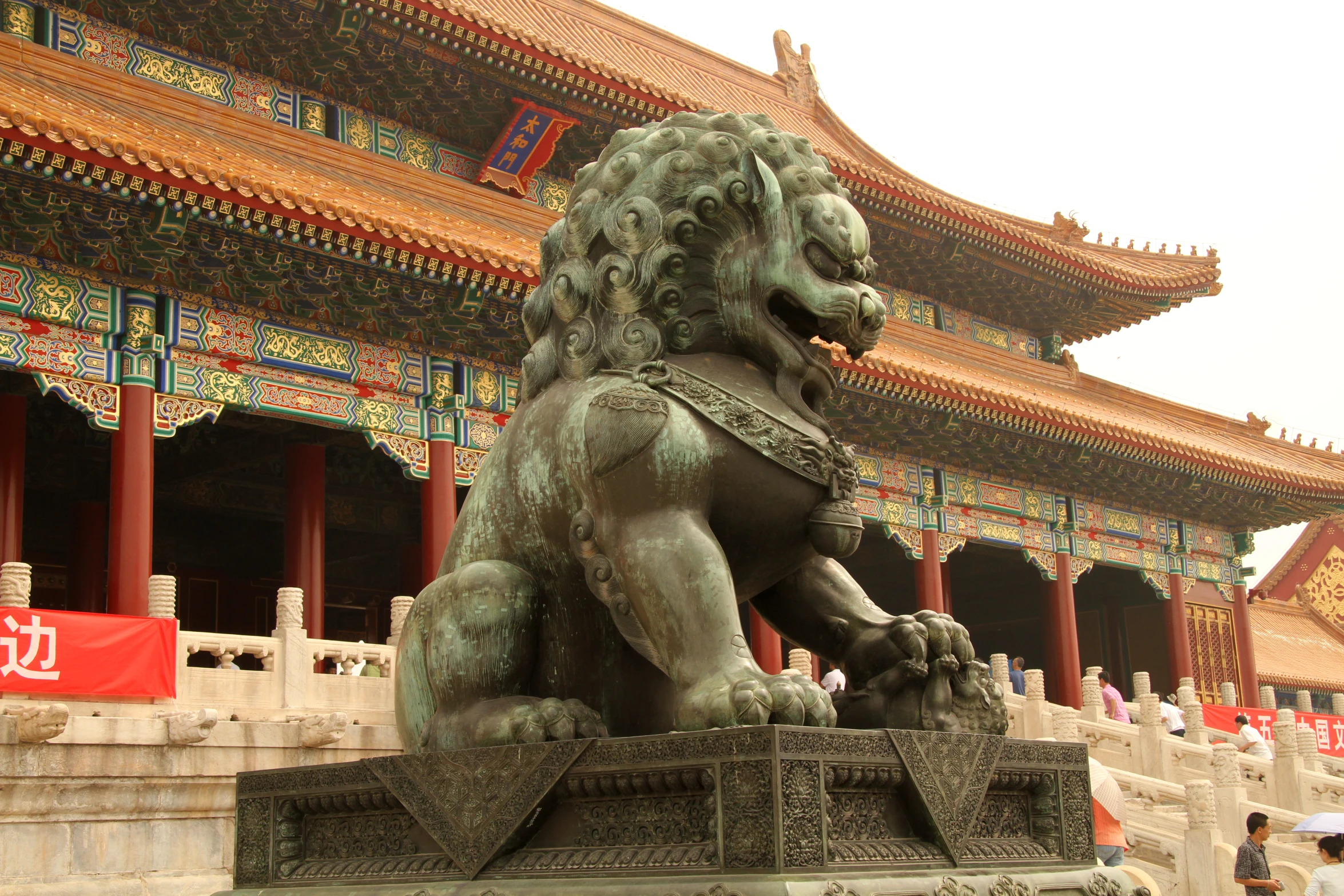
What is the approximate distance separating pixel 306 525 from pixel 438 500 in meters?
1.20

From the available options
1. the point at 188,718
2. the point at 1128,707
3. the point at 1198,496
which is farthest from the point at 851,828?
the point at 1198,496

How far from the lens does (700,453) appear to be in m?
2.66

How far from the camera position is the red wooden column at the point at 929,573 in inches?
621

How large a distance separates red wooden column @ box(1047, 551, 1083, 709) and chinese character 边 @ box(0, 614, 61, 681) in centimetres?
1201

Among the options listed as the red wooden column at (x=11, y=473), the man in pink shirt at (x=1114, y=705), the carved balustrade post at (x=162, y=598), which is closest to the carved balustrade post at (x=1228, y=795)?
the man in pink shirt at (x=1114, y=705)

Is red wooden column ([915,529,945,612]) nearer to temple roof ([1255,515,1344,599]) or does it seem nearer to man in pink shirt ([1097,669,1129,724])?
man in pink shirt ([1097,669,1129,724])

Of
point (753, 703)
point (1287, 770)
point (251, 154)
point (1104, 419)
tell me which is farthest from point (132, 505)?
point (1104, 419)

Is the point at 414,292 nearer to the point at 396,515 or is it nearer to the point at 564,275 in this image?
the point at 396,515

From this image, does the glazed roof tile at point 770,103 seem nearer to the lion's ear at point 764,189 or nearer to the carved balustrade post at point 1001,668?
the carved balustrade post at point 1001,668

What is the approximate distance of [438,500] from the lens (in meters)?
11.6

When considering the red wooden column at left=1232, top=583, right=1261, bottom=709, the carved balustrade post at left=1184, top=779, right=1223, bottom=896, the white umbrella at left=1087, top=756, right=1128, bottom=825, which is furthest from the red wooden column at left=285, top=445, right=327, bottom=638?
the red wooden column at left=1232, top=583, right=1261, bottom=709

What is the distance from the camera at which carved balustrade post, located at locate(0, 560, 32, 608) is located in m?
8.21

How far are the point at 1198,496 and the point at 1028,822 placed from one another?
17258mm

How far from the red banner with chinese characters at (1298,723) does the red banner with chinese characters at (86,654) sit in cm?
1207
